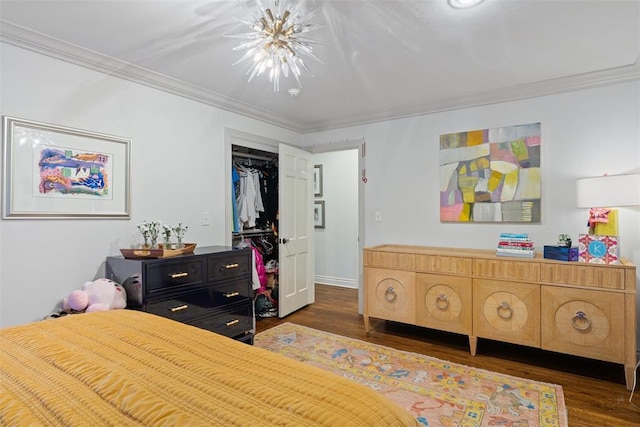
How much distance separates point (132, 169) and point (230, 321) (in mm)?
1462

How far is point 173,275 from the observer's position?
7.88 feet

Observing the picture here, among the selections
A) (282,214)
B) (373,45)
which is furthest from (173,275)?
(373,45)

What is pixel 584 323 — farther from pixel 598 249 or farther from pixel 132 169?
pixel 132 169

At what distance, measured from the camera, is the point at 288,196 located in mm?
4043

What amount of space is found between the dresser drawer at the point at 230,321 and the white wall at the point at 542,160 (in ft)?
5.76

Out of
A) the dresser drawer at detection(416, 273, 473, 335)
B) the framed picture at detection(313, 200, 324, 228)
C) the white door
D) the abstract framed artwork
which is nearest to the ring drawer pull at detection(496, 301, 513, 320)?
the dresser drawer at detection(416, 273, 473, 335)

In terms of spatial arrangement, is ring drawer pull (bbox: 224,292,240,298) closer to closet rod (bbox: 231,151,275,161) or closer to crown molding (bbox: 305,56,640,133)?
closet rod (bbox: 231,151,275,161)

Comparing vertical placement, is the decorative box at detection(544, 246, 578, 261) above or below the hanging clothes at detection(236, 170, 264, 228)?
below

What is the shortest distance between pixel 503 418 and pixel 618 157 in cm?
234

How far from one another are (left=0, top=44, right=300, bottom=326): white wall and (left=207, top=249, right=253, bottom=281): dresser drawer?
576mm

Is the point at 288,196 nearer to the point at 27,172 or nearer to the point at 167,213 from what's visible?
the point at 167,213

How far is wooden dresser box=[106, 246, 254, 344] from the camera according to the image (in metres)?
2.29

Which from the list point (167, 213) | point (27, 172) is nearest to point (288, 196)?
point (167, 213)

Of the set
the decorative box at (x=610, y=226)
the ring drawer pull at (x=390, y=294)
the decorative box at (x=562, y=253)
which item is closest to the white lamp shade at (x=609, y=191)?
the decorative box at (x=610, y=226)
